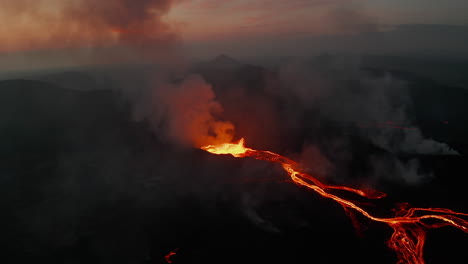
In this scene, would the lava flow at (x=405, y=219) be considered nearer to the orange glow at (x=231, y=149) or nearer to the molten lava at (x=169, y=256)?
the orange glow at (x=231, y=149)

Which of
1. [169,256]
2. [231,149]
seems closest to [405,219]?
[169,256]

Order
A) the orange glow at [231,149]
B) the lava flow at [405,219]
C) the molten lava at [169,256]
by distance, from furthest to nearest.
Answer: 1. the orange glow at [231,149]
2. the lava flow at [405,219]
3. the molten lava at [169,256]

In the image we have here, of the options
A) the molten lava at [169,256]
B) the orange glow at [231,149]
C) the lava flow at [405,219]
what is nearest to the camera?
the molten lava at [169,256]

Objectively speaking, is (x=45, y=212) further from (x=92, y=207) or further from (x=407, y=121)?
(x=407, y=121)

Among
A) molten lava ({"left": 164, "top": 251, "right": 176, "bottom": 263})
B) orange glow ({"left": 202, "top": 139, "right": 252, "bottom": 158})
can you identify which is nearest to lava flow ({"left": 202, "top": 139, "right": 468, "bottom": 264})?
orange glow ({"left": 202, "top": 139, "right": 252, "bottom": 158})

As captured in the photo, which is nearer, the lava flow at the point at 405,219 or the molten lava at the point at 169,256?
the molten lava at the point at 169,256

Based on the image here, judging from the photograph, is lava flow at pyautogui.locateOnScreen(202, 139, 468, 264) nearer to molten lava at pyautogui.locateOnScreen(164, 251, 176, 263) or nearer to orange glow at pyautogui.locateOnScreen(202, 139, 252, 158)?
orange glow at pyautogui.locateOnScreen(202, 139, 252, 158)

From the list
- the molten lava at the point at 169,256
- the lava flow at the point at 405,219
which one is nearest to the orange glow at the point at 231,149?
the lava flow at the point at 405,219

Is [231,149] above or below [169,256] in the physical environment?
above

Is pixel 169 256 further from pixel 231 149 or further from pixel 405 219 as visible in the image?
pixel 231 149

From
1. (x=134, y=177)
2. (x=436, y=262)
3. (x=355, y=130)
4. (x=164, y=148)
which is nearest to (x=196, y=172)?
(x=134, y=177)

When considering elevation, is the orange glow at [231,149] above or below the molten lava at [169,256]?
above
